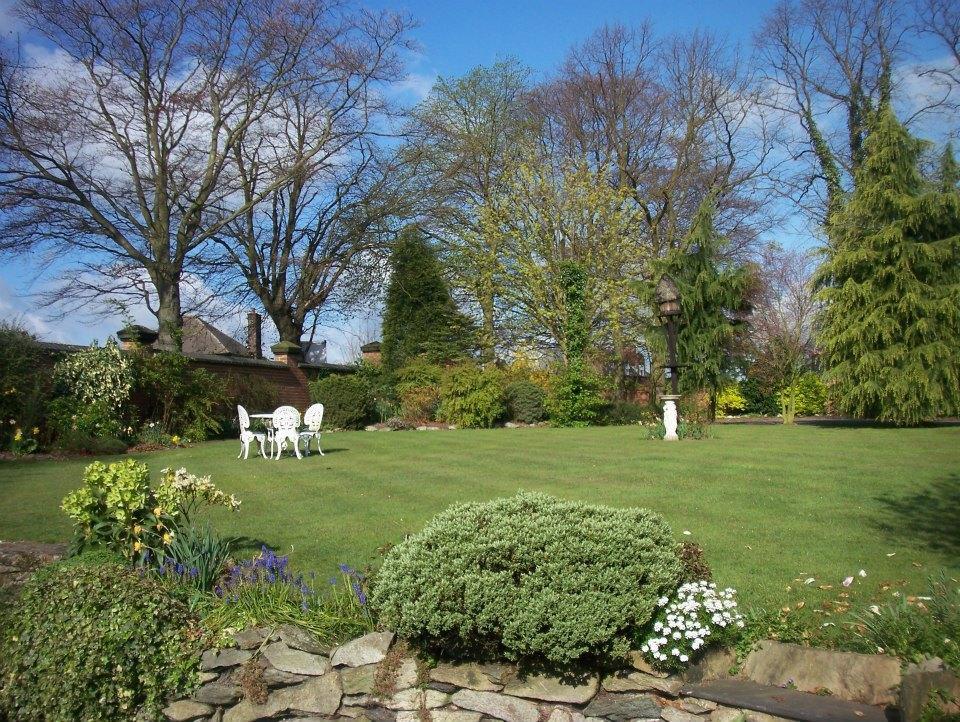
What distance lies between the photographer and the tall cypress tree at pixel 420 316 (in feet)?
79.7

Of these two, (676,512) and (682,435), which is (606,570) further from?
(682,435)

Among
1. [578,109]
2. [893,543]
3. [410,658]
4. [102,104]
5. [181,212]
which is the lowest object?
[410,658]

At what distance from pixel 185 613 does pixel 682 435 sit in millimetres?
10807

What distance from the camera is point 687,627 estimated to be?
→ 3.80 metres

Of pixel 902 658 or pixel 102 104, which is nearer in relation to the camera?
pixel 902 658

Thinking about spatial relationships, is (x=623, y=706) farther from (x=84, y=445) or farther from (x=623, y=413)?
(x=623, y=413)

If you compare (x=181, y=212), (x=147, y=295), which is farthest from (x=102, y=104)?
(x=147, y=295)

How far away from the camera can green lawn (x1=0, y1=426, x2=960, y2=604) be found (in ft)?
17.8

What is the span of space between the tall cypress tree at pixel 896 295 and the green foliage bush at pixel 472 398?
793 centimetres

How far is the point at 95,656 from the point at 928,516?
20.0 ft

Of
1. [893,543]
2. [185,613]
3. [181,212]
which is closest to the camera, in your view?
[185,613]

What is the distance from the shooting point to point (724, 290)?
2144 cm

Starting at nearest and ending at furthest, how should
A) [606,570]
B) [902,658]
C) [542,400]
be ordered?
[902,658] → [606,570] → [542,400]

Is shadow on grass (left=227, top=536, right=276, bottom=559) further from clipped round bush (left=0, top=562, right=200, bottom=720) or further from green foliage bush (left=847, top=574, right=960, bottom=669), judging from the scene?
green foliage bush (left=847, top=574, right=960, bottom=669)
